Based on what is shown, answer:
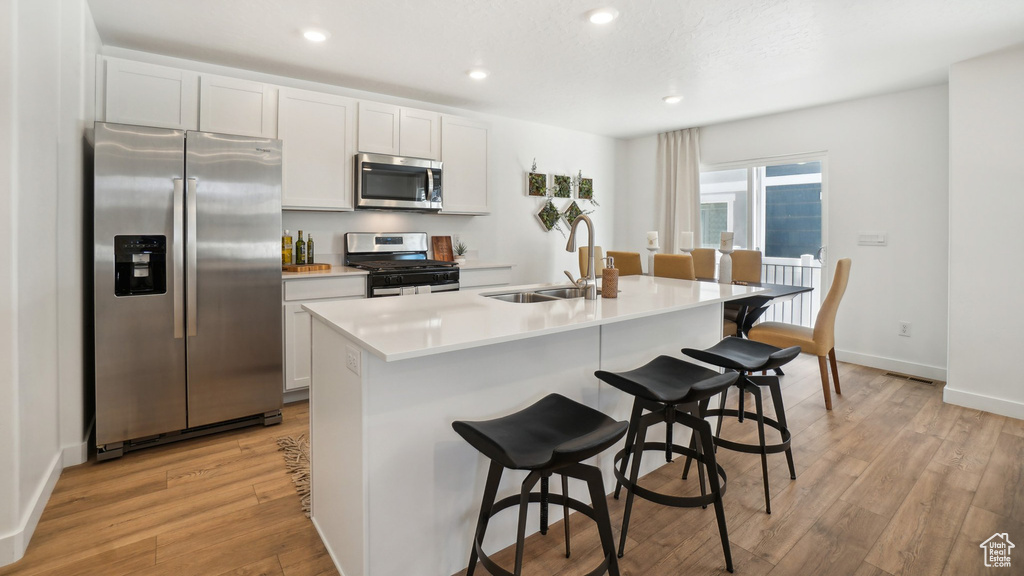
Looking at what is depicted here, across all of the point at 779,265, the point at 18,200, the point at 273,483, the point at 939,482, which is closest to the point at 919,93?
the point at 779,265

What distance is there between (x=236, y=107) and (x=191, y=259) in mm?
1207

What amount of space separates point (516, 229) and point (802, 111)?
2983 mm

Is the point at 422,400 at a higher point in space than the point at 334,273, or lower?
lower

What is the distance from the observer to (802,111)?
189 inches

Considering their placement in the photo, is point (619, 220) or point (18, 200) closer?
point (18, 200)

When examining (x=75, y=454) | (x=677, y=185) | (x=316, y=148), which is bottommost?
(x=75, y=454)

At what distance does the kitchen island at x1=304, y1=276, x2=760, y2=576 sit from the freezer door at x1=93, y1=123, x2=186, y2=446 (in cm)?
133

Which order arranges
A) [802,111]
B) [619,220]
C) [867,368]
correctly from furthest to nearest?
1. [619,220]
2. [802,111]
3. [867,368]

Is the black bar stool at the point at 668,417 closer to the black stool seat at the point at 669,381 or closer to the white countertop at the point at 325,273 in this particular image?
the black stool seat at the point at 669,381

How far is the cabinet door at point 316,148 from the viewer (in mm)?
3564

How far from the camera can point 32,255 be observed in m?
1.99

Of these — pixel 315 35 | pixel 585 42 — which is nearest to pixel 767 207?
pixel 585 42

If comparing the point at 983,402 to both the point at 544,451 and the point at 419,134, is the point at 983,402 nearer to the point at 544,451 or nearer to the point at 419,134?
the point at 544,451

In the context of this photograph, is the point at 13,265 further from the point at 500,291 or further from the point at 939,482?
the point at 939,482
